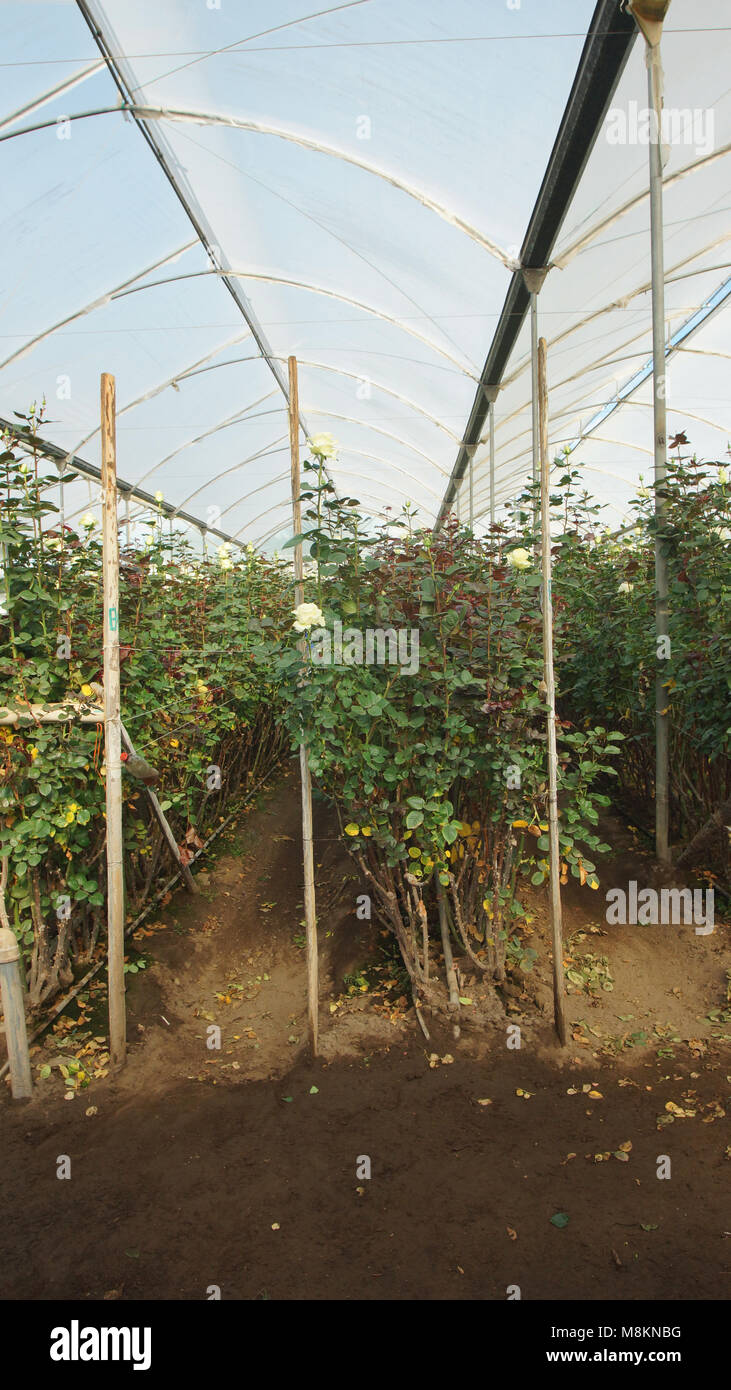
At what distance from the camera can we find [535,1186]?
2365mm

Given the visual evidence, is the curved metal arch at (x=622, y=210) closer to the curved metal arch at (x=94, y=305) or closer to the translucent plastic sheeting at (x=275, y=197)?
the translucent plastic sheeting at (x=275, y=197)

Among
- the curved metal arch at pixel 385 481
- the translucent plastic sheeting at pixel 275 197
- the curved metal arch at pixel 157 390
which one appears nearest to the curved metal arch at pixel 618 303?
the translucent plastic sheeting at pixel 275 197

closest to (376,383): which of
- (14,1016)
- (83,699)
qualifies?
(83,699)

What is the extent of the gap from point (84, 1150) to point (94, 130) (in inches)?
239

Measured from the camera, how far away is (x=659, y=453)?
409 centimetres

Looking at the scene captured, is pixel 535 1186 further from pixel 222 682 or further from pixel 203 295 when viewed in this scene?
pixel 203 295

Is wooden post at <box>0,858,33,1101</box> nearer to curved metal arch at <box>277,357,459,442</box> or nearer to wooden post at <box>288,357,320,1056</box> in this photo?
wooden post at <box>288,357,320,1056</box>

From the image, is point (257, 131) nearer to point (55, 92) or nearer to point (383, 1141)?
point (55, 92)

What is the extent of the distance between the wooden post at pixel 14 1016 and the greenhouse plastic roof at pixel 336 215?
1951 mm

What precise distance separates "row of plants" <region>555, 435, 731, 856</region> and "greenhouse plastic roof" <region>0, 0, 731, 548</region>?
1.92 m

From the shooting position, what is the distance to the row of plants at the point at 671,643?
3459 mm

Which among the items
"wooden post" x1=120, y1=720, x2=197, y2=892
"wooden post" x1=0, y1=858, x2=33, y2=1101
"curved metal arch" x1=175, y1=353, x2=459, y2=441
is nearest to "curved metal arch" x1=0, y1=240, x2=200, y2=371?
"curved metal arch" x1=175, y1=353, x2=459, y2=441

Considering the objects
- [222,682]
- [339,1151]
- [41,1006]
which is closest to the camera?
[339,1151]
